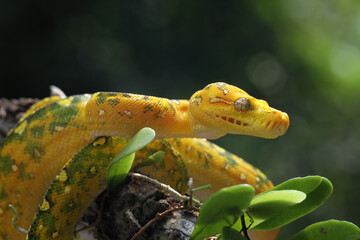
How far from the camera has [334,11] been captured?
4.42 meters

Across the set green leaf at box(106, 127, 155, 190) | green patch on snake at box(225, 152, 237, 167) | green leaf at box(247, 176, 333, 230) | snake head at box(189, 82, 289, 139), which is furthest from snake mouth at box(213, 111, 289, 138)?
green patch on snake at box(225, 152, 237, 167)

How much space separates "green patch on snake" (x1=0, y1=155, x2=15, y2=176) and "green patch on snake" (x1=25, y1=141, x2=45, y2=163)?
80 millimetres

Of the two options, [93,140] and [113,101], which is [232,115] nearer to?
[113,101]

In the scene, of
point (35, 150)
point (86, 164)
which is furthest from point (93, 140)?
point (35, 150)

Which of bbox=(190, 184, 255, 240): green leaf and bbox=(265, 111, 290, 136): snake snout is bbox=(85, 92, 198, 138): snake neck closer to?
bbox=(265, 111, 290, 136): snake snout

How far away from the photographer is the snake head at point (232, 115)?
103 cm

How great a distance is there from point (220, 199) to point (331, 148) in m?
3.80

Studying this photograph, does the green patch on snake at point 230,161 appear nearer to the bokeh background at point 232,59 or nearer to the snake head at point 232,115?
the snake head at point 232,115

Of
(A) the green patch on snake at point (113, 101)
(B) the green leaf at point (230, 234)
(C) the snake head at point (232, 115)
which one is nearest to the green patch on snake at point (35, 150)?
(A) the green patch on snake at point (113, 101)

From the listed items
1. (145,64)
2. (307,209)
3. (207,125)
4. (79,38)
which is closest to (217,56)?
(145,64)

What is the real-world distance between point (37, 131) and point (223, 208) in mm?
900

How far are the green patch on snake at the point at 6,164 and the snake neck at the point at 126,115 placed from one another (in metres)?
0.41

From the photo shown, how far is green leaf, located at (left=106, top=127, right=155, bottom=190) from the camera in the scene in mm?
750

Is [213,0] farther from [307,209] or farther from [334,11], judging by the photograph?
[307,209]
